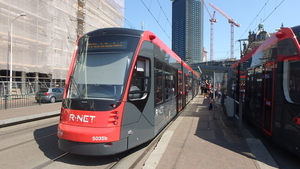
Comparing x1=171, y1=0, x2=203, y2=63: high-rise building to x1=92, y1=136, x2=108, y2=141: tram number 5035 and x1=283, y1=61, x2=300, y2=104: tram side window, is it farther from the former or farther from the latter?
x1=92, y1=136, x2=108, y2=141: tram number 5035

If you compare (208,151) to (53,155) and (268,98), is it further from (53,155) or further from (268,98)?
(53,155)

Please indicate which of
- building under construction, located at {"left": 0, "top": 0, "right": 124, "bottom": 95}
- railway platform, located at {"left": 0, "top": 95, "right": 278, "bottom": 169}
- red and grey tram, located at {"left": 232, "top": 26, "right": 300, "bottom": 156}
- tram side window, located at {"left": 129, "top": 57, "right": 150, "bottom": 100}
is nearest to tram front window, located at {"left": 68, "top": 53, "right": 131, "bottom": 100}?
tram side window, located at {"left": 129, "top": 57, "right": 150, "bottom": 100}

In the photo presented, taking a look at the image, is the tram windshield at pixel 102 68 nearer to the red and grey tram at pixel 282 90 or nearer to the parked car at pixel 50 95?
the red and grey tram at pixel 282 90

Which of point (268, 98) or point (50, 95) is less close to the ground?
point (268, 98)

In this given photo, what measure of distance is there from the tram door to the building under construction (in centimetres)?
1733

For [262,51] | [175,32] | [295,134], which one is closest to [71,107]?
[295,134]

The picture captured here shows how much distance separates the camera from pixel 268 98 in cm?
607

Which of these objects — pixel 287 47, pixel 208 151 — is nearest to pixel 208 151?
pixel 208 151

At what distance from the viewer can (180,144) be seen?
20.4 feet

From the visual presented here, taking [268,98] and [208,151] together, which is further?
[268,98]

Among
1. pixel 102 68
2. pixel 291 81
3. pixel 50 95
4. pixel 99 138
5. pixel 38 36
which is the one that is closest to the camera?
pixel 99 138

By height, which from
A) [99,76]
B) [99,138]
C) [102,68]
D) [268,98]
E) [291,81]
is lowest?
[99,138]

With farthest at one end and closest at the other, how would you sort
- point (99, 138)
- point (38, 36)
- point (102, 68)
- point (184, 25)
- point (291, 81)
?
point (184, 25)
point (38, 36)
point (102, 68)
point (291, 81)
point (99, 138)

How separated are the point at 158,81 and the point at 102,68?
6.49 ft
